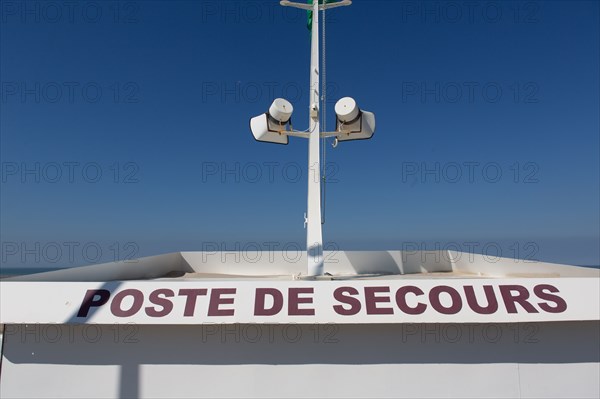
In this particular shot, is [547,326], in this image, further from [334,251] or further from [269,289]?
[334,251]

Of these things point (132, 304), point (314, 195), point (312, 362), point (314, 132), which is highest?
point (314, 132)

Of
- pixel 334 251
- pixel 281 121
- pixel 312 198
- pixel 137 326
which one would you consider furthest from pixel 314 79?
pixel 137 326

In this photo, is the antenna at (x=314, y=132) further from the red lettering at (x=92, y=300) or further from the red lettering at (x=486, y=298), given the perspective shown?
the red lettering at (x=92, y=300)

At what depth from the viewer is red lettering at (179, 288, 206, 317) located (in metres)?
3.22

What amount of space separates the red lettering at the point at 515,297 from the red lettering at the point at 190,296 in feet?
8.62

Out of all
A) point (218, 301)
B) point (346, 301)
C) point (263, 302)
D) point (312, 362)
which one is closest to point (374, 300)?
point (346, 301)

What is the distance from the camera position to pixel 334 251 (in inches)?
334

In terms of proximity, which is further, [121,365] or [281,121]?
A: [281,121]

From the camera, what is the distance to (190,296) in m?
3.32

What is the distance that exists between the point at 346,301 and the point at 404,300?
0.50 metres

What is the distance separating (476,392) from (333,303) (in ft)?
5.00

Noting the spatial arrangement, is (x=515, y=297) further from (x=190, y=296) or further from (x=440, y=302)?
(x=190, y=296)

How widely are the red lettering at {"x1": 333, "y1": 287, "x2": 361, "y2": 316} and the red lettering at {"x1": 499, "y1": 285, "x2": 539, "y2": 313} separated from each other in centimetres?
128

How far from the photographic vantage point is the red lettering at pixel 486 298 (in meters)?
3.22
